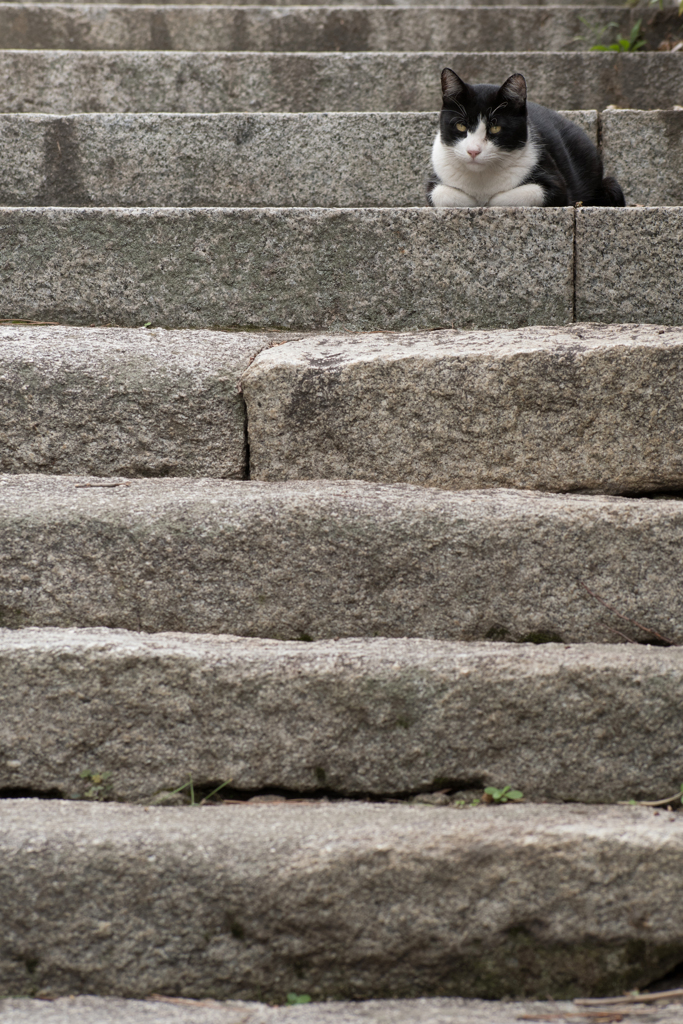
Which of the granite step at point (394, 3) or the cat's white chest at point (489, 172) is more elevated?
the granite step at point (394, 3)

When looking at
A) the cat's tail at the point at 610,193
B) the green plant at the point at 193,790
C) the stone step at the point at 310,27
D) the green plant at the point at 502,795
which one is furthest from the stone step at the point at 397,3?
the green plant at the point at 193,790

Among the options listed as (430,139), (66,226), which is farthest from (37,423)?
(430,139)

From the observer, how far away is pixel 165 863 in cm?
130

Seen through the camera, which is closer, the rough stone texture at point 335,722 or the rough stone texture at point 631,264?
the rough stone texture at point 335,722

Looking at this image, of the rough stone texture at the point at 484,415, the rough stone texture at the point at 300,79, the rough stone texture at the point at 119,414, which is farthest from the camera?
the rough stone texture at the point at 300,79

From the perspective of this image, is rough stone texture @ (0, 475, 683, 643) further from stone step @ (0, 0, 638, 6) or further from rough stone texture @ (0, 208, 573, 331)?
stone step @ (0, 0, 638, 6)

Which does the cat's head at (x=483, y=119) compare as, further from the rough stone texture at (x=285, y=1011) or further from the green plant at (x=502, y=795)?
the rough stone texture at (x=285, y=1011)

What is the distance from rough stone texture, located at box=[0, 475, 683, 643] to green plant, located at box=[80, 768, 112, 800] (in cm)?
31

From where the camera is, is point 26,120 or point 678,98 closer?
point 26,120

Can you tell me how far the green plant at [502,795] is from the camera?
1.47 metres

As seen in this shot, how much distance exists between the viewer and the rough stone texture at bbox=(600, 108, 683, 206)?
290cm

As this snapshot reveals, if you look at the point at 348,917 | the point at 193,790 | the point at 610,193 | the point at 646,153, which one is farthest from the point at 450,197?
the point at 348,917

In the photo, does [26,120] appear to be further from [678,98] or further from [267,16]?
[678,98]

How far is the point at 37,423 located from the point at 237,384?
475mm
